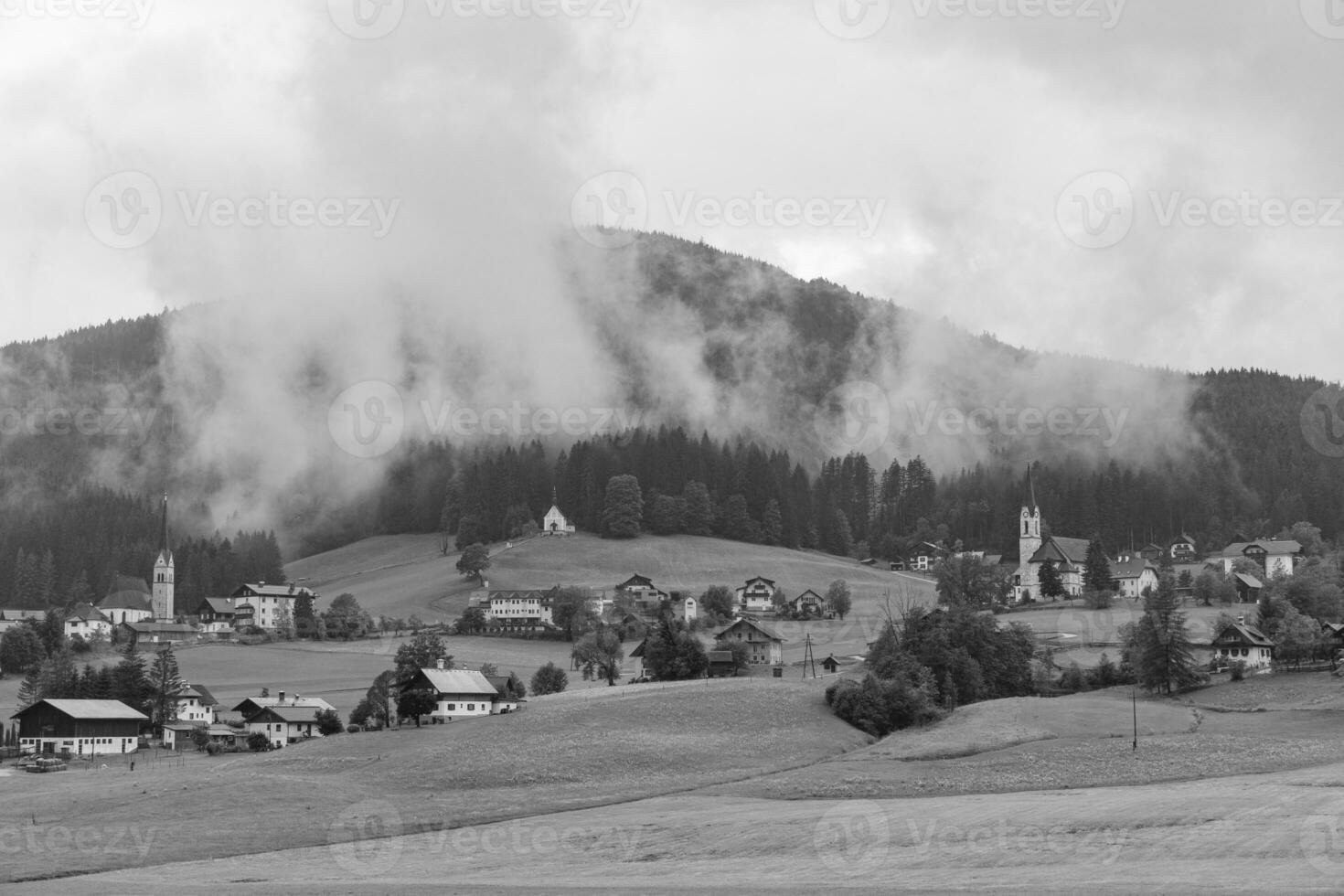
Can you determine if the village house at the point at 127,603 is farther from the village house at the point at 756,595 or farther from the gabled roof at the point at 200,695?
the village house at the point at 756,595

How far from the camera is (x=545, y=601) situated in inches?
6501

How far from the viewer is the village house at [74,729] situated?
103 meters

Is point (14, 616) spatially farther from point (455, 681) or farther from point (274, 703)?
point (455, 681)

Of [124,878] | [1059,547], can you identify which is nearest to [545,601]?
[1059,547]

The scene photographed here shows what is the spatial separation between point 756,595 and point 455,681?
7662cm

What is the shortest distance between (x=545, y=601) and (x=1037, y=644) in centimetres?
5620

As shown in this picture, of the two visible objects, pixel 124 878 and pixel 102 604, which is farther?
pixel 102 604

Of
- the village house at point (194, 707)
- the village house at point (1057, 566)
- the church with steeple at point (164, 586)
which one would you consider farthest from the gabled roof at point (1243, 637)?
the church with steeple at point (164, 586)

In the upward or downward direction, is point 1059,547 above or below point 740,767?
above

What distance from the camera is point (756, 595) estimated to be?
175625 mm

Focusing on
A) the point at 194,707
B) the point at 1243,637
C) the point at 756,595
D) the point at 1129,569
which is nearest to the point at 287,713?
the point at 194,707

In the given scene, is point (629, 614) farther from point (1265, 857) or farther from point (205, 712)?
point (1265, 857)

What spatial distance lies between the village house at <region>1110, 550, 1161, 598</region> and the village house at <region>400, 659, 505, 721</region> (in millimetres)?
90864

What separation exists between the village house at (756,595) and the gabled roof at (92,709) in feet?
250
